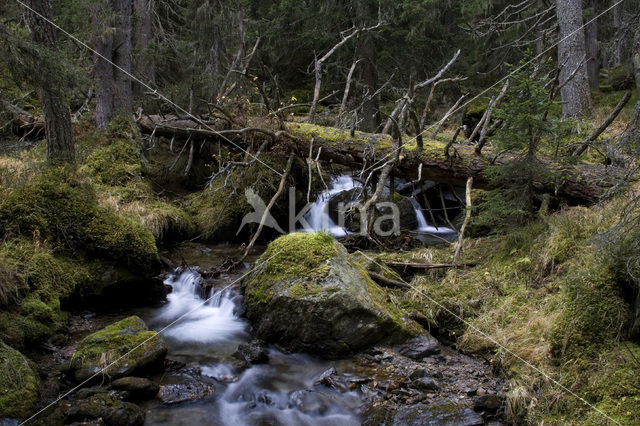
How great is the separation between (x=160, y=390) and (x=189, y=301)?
104 inches

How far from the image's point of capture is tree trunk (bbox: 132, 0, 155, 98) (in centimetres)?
→ 1435

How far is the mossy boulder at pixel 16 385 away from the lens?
12.7 ft

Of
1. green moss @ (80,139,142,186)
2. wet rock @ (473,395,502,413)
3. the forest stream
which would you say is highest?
green moss @ (80,139,142,186)

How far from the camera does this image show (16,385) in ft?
13.2

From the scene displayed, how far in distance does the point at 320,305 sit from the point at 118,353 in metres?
2.26

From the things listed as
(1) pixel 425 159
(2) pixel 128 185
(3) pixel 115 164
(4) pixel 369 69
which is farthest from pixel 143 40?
(1) pixel 425 159

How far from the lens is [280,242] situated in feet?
20.8

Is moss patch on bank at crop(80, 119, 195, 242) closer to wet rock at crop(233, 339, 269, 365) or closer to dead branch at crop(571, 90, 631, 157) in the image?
wet rock at crop(233, 339, 269, 365)

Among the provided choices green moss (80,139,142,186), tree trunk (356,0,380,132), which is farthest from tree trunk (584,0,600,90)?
green moss (80,139,142,186)

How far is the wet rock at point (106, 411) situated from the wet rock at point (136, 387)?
0.74ft

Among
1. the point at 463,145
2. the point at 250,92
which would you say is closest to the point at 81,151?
the point at 250,92

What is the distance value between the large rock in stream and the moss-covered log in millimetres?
2787

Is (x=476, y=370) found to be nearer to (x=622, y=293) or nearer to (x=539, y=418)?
(x=539, y=418)

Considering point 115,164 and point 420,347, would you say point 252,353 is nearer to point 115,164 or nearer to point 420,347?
point 420,347
